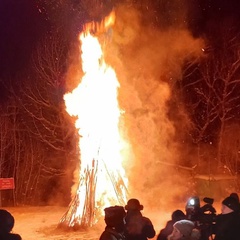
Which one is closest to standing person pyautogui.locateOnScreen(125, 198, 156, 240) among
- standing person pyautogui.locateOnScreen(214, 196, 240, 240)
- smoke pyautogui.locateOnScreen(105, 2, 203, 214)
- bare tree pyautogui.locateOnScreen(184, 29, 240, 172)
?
standing person pyautogui.locateOnScreen(214, 196, 240, 240)

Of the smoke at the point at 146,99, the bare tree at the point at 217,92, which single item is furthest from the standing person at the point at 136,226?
the bare tree at the point at 217,92

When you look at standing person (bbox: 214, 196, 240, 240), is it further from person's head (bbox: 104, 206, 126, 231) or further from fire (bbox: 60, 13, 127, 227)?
fire (bbox: 60, 13, 127, 227)

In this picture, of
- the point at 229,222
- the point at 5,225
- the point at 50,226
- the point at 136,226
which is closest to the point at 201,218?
the point at 229,222

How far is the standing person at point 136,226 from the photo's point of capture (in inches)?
202

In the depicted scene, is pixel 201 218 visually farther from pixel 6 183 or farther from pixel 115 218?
pixel 6 183

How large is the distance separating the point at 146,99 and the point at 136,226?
31.3 ft

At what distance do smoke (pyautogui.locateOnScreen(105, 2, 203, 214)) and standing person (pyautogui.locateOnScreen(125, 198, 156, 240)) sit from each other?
6.80 meters

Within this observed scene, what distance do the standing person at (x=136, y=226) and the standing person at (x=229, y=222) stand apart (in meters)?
0.78

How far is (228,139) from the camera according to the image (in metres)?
20.1

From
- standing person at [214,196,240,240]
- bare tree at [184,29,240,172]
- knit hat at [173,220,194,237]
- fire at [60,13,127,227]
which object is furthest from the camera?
bare tree at [184,29,240,172]

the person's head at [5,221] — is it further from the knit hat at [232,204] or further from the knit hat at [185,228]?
the knit hat at [232,204]

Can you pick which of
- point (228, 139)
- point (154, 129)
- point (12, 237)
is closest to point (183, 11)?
point (154, 129)

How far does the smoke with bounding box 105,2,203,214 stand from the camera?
43.4ft

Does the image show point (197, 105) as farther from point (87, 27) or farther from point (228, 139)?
point (87, 27)
